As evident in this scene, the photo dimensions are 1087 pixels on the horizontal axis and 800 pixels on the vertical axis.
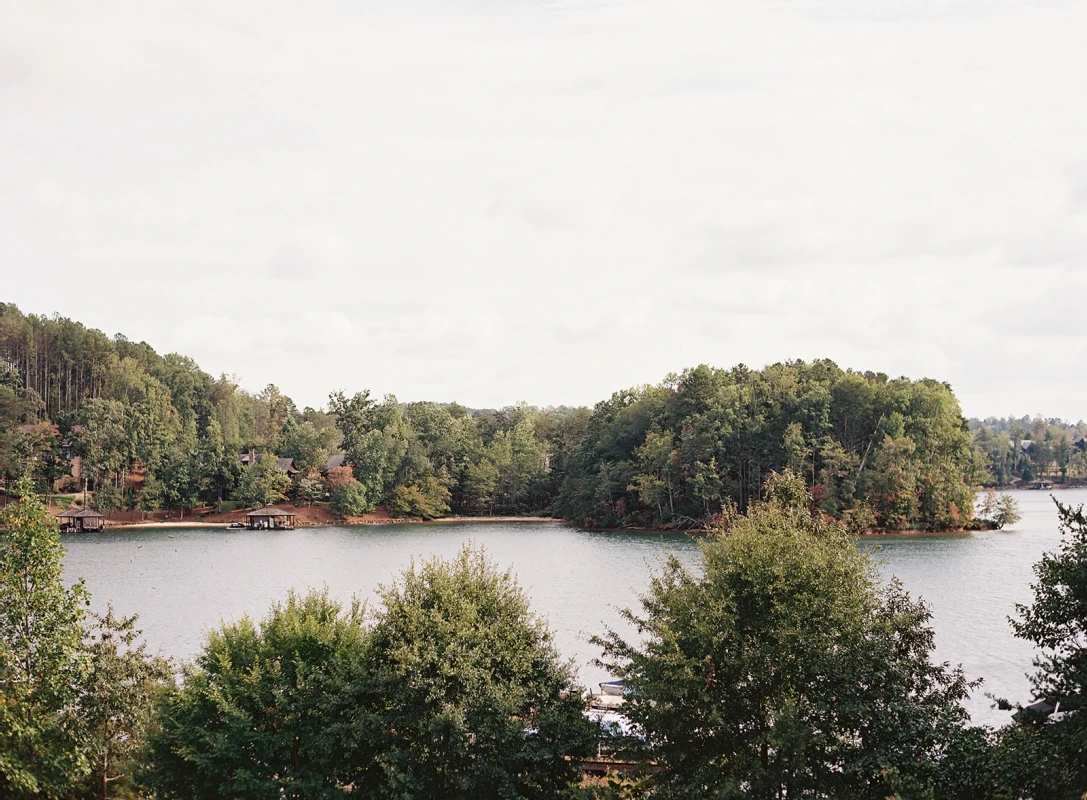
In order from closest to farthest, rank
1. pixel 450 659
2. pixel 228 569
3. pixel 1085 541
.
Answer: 1. pixel 1085 541
2. pixel 450 659
3. pixel 228 569

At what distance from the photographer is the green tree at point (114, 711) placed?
766 inches

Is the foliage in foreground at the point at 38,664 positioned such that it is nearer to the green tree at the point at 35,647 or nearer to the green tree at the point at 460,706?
the green tree at the point at 35,647

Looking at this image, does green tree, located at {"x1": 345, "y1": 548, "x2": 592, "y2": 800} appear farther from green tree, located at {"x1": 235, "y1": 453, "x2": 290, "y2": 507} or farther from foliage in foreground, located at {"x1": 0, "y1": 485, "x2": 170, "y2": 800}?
green tree, located at {"x1": 235, "y1": 453, "x2": 290, "y2": 507}

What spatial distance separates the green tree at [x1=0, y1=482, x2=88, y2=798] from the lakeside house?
8901cm

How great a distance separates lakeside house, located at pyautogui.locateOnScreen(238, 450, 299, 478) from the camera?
10675cm

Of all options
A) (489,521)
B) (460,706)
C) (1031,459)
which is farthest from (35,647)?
(1031,459)

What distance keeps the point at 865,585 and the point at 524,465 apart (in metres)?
96.0

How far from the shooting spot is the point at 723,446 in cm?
8744

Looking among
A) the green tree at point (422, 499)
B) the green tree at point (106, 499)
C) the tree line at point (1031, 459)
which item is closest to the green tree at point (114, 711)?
the green tree at point (106, 499)

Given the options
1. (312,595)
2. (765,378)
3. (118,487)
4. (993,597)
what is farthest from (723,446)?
(312,595)

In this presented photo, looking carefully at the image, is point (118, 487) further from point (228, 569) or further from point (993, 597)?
point (993, 597)

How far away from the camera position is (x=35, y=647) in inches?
722

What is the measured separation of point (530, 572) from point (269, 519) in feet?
153

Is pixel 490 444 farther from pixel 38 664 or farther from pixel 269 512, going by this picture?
pixel 38 664
